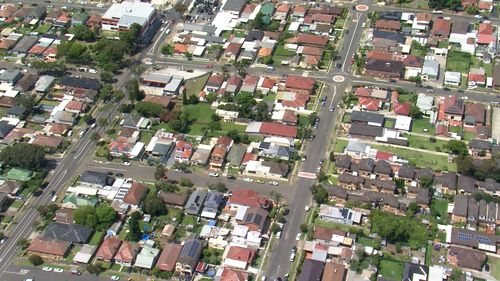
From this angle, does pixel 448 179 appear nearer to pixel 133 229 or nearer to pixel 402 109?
pixel 402 109

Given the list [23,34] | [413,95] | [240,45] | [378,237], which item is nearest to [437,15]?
[413,95]

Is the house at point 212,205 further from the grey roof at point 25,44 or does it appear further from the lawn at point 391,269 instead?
the grey roof at point 25,44

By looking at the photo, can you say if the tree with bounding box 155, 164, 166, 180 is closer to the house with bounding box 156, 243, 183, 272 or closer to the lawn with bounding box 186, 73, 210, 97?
the house with bounding box 156, 243, 183, 272

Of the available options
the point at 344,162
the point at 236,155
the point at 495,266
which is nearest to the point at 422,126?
the point at 344,162

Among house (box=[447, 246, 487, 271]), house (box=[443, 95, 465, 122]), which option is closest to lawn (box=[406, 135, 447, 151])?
house (box=[443, 95, 465, 122])

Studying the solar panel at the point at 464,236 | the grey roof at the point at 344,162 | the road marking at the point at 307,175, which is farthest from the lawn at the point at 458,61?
the solar panel at the point at 464,236

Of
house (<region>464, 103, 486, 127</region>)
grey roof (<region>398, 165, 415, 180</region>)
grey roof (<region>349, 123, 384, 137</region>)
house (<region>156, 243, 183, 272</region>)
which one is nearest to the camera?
house (<region>156, 243, 183, 272</region>)
